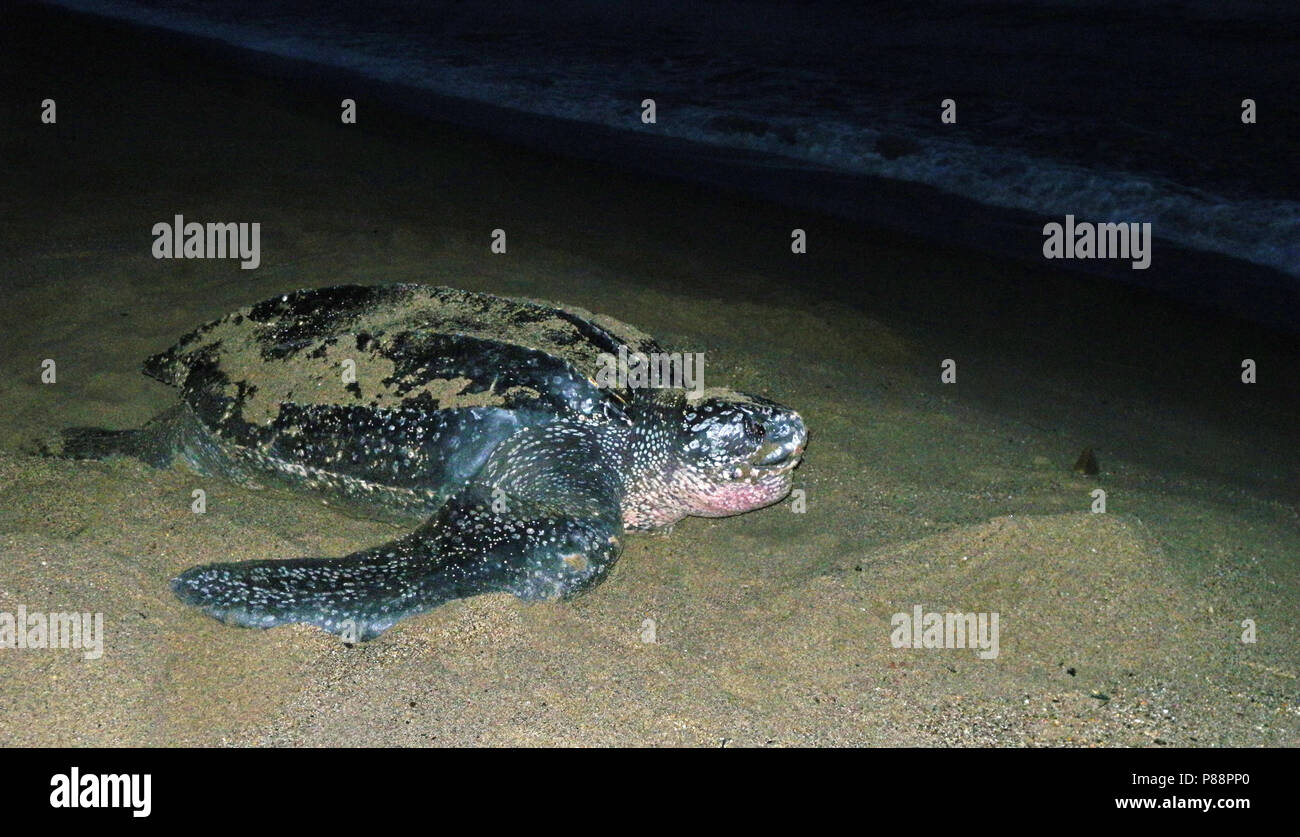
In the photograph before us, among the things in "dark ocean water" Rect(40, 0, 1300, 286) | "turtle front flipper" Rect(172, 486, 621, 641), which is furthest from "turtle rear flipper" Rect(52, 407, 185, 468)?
"dark ocean water" Rect(40, 0, 1300, 286)

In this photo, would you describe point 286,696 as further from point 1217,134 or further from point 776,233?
point 1217,134

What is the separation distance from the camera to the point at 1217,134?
8.93m

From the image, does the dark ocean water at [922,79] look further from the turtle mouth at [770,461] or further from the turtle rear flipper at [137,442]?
the turtle rear flipper at [137,442]

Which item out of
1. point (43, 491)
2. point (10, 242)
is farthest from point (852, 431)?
point (10, 242)

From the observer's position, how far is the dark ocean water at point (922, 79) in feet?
25.9

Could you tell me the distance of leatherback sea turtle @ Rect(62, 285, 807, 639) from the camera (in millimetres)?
3113

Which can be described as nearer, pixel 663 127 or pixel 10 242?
pixel 10 242

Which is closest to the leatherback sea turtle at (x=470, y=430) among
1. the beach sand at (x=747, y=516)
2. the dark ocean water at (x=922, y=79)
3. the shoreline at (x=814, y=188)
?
the beach sand at (x=747, y=516)

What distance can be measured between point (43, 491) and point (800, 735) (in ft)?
8.89

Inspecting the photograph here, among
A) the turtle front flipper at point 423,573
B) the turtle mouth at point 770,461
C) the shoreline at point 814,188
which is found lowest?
the turtle front flipper at point 423,573

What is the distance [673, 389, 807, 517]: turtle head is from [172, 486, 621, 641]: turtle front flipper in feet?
1.20

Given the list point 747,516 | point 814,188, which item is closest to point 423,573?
point 747,516

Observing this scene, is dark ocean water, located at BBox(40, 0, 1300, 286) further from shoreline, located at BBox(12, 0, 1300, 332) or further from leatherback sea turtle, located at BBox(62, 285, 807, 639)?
leatherback sea turtle, located at BBox(62, 285, 807, 639)

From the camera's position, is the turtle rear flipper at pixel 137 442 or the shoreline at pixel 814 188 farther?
the shoreline at pixel 814 188
